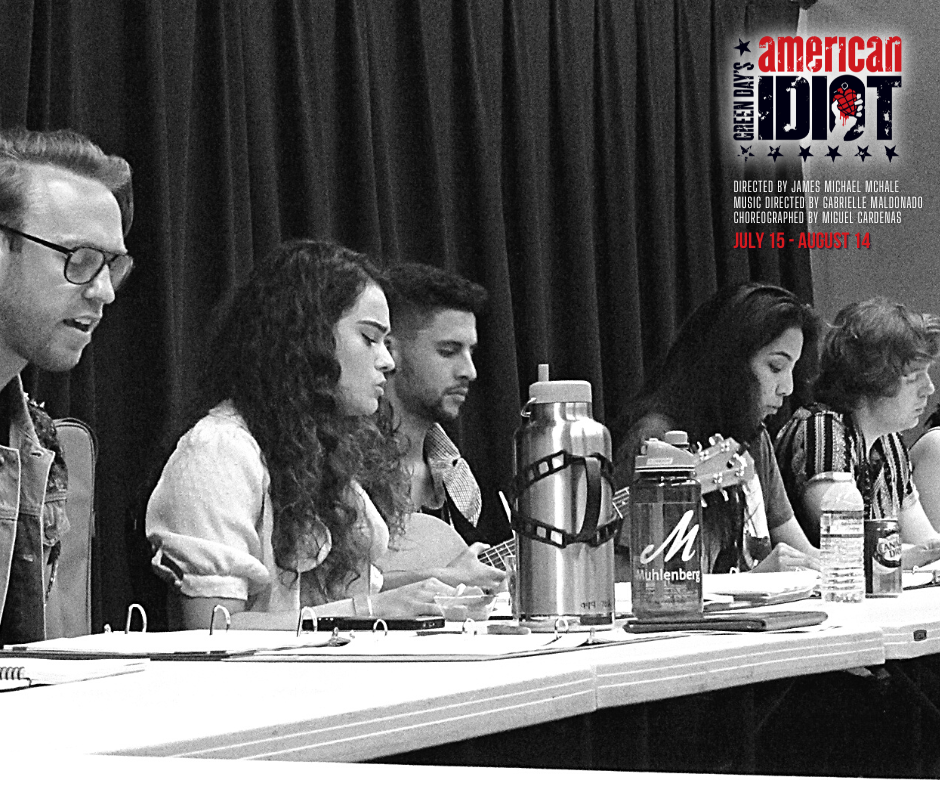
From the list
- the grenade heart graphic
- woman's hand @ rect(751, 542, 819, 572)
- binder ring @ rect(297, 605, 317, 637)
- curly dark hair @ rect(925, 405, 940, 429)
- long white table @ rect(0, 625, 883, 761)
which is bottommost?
long white table @ rect(0, 625, 883, 761)

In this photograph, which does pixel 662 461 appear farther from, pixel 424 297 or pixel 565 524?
pixel 424 297

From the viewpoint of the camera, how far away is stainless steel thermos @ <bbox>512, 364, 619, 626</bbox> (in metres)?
1.41

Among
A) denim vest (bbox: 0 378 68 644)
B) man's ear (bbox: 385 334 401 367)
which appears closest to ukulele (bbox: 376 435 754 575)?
man's ear (bbox: 385 334 401 367)

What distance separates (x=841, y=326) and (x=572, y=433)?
2477mm

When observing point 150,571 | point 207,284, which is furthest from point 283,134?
point 150,571

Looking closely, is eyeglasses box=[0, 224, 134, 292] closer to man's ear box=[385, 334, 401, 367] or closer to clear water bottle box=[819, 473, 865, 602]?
clear water bottle box=[819, 473, 865, 602]

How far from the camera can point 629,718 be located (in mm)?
1133

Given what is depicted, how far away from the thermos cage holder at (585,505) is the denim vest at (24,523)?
63 cm

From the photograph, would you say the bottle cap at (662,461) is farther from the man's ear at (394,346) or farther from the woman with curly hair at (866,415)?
the woman with curly hair at (866,415)

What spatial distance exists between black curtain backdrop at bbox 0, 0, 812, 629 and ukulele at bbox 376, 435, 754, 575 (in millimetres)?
591

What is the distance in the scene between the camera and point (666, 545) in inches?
55.9

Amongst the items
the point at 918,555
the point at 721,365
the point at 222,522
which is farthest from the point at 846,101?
the point at 222,522

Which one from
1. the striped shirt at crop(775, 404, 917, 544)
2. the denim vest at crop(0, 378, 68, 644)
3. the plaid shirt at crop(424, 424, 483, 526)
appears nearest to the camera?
the denim vest at crop(0, 378, 68, 644)

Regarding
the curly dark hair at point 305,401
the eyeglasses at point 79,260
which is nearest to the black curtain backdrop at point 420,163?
the curly dark hair at point 305,401
